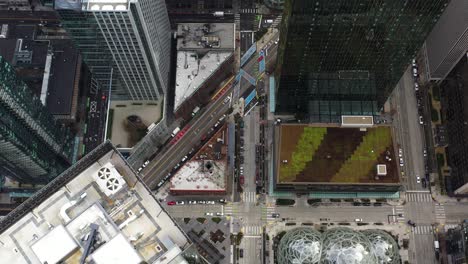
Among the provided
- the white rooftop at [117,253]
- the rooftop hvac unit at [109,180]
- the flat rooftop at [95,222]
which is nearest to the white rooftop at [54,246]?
the flat rooftop at [95,222]

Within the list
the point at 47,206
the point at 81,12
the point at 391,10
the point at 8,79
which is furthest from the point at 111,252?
the point at 391,10

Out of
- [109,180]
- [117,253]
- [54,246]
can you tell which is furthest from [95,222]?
[109,180]

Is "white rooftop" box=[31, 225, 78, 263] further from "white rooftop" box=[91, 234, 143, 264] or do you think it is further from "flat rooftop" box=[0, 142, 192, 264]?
"white rooftop" box=[91, 234, 143, 264]

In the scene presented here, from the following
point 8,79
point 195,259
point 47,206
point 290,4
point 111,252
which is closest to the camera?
point 111,252

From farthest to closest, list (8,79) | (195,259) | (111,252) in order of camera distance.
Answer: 1. (8,79)
2. (195,259)
3. (111,252)

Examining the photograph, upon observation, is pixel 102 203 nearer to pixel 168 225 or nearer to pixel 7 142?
pixel 168 225

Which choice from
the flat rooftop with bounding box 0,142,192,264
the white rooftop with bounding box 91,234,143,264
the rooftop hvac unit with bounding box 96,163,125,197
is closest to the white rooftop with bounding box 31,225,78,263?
the flat rooftop with bounding box 0,142,192,264

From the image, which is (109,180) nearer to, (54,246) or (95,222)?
(95,222)

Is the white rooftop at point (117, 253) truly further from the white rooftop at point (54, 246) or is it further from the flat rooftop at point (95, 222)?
the white rooftop at point (54, 246)
